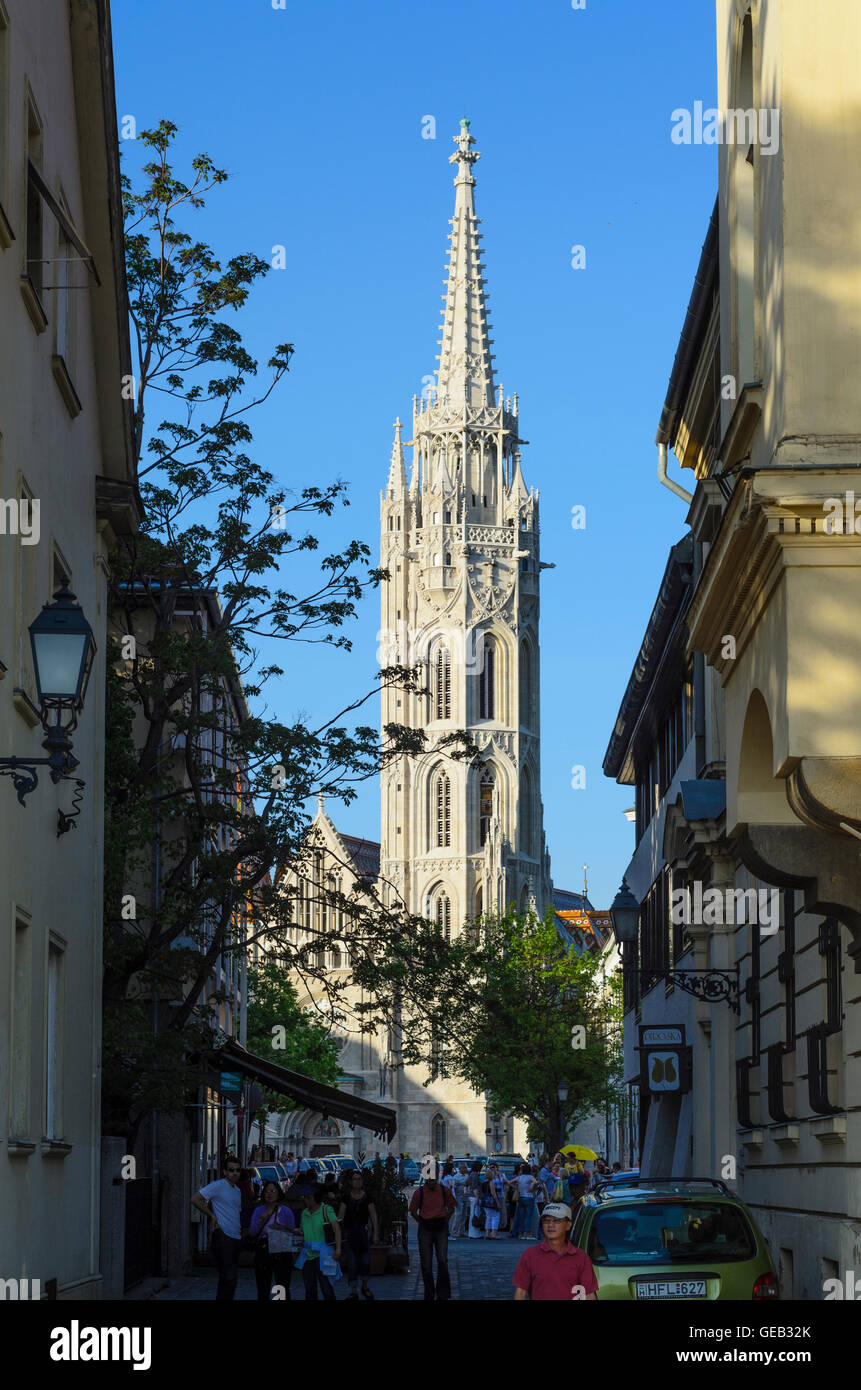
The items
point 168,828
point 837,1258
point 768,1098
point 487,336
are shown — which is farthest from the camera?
point 487,336

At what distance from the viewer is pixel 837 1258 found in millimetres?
14062

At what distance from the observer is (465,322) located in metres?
A: 127

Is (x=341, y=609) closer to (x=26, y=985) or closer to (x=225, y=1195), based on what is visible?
(x=225, y=1195)

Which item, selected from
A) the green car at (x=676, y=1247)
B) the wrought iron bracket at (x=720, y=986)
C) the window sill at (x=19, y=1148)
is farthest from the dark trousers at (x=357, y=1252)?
the green car at (x=676, y=1247)

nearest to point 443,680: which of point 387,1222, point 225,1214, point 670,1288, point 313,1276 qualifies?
point 387,1222

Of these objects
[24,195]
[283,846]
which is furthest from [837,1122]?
[283,846]

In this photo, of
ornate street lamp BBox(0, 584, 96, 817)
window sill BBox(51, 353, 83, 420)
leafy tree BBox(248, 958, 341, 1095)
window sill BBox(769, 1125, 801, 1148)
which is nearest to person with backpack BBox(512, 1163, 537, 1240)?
leafy tree BBox(248, 958, 341, 1095)

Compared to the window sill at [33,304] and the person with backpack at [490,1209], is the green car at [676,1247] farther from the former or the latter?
the person with backpack at [490,1209]

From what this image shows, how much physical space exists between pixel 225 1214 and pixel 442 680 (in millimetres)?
104810

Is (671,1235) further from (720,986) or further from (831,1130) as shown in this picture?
(720,986)

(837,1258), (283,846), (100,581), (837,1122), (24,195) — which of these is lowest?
(837,1258)

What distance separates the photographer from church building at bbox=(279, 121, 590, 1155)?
401 feet

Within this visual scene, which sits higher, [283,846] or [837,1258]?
[283,846]

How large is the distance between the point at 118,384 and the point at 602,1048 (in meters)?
62.3
